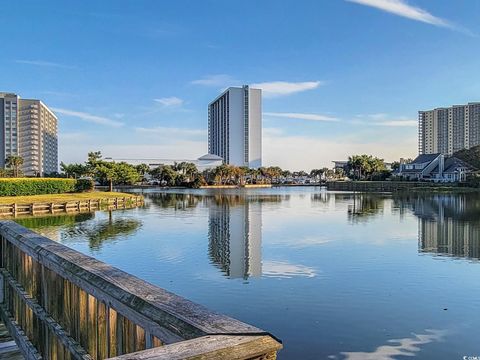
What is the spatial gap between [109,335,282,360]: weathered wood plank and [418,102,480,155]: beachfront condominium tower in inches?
7706

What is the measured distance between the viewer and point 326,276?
1472 cm

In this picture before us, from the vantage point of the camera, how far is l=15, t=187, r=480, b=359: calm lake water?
30.1 feet

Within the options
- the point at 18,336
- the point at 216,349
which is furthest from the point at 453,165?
the point at 216,349

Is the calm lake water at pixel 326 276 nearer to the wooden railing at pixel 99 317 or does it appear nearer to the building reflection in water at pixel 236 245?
the building reflection in water at pixel 236 245

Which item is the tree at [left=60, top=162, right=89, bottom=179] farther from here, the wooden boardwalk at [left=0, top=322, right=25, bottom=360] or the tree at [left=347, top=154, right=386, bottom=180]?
the tree at [left=347, top=154, right=386, bottom=180]

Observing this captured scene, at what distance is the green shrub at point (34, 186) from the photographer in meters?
45.8

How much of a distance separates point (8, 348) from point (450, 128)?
202 meters

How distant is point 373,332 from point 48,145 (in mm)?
192040

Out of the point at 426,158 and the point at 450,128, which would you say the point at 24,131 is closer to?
the point at 426,158

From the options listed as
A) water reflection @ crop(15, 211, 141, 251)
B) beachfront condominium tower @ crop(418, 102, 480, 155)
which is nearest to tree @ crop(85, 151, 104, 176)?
water reflection @ crop(15, 211, 141, 251)

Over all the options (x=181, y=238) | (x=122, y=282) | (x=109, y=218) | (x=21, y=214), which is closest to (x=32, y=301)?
(x=122, y=282)

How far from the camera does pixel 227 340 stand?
2.19 m

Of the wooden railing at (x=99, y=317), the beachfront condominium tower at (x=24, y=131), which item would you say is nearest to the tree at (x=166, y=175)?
the beachfront condominium tower at (x=24, y=131)

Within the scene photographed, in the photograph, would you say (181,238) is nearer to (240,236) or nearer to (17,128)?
(240,236)
